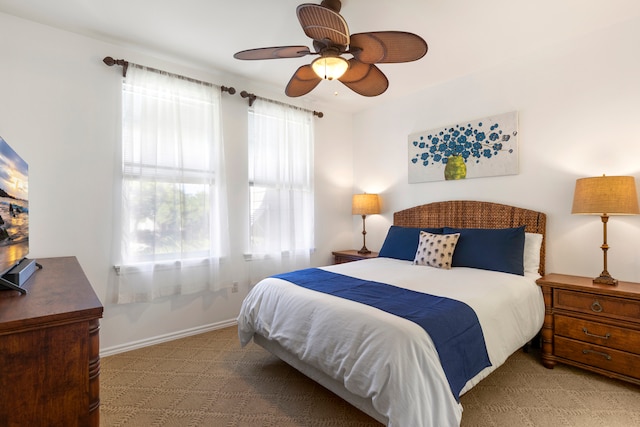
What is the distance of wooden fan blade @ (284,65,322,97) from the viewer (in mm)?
2230

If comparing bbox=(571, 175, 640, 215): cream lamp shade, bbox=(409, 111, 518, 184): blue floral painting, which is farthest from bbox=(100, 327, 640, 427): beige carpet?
bbox=(409, 111, 518, 184): blue floral painting

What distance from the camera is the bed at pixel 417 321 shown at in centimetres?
144

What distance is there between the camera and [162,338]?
9.74ft

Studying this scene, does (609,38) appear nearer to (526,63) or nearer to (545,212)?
(526,63)


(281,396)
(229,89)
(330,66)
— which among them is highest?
(229,89)

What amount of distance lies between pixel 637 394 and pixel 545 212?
144 cm

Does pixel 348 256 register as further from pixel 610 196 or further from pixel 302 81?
pixel 610 196

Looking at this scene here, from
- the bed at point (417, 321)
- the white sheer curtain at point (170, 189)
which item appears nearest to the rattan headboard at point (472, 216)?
the bed at point (417, 321)

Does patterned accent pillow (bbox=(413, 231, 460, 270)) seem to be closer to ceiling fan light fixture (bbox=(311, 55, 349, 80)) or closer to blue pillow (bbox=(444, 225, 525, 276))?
blue pillow (bbox=(444, 225, 525, 276))

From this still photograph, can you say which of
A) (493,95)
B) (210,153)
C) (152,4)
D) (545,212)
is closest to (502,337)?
(545,212)

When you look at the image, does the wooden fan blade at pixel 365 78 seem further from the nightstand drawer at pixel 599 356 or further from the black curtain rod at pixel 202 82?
the nightstand drawer at pixel 599 356

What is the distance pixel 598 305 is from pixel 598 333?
20cm

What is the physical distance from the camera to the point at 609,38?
253cm

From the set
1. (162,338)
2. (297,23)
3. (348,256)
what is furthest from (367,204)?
(162,338)
